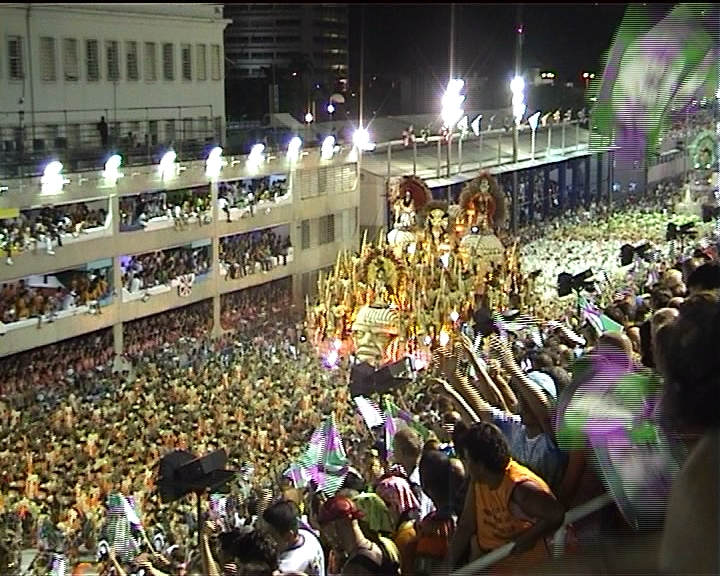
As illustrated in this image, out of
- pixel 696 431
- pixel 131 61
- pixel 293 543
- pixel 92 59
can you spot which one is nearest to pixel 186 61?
pixel 131 61

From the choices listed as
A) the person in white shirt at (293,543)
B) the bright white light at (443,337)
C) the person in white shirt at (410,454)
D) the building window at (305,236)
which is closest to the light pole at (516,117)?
the building window at (305,236)

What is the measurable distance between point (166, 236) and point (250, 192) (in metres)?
0.64

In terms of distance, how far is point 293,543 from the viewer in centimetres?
152

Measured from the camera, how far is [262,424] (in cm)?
346

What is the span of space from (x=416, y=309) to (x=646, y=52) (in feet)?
6.70

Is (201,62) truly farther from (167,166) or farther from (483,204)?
(483,204)

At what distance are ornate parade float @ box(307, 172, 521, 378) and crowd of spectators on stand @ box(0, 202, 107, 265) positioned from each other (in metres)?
1.03

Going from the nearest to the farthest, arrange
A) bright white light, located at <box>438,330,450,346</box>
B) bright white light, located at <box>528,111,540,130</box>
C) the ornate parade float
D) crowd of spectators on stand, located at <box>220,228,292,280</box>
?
bright white light, located at <box>438,330,450,346</box> < the ornate parade float < crowd of spectators on stand, located at <box>220,228,292,280</box> < bright white light, located at <box>528,111,540,130</box>

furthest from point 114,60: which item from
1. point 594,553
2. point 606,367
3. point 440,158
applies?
point 594,553

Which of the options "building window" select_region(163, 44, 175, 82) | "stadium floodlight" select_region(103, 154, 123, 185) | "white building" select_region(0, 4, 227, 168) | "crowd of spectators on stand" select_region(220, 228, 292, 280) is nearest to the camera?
"white building" select_region(0, 4, 227, 168)

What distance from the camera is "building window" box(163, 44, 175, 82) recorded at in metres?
5.90

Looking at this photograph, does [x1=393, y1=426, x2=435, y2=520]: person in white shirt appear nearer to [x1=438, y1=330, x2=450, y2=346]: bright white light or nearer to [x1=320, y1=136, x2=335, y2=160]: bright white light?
[x1=438, y1=330, x2=450, y2=346]: bright white light

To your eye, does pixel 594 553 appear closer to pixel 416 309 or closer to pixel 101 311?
pixel 416 309

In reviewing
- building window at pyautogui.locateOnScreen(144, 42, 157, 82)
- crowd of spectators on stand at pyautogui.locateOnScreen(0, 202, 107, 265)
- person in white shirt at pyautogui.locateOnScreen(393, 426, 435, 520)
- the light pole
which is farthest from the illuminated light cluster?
person in white shirt at pyautogui.locateOnScreen(393, 426, 435, 520)
